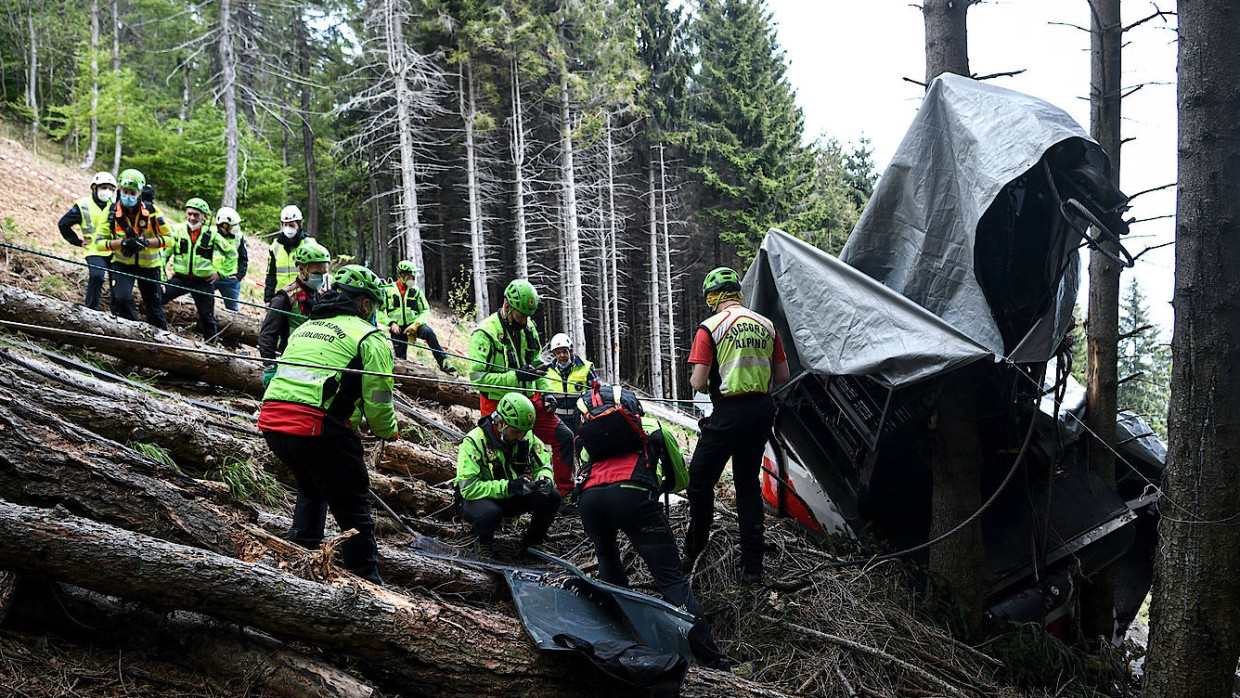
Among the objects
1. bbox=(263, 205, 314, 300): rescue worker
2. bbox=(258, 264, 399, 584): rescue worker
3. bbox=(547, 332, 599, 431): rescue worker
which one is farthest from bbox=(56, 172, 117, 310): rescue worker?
bbox=(258, 264, 399, 584): rescue worker

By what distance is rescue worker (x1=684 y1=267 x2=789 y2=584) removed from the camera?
4.62 m

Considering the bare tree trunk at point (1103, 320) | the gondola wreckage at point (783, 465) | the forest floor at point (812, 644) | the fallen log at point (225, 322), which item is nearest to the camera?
the forest floor at point (812, 644)

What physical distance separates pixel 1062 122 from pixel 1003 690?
325 centimetres

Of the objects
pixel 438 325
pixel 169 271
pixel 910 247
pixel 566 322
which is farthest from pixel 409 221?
pixel 910 247

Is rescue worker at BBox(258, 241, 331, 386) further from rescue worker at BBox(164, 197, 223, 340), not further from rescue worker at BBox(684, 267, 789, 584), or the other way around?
rescue worker at BBox(684, 267, 789, 584)

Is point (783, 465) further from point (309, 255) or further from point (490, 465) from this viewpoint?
point (309, 255)

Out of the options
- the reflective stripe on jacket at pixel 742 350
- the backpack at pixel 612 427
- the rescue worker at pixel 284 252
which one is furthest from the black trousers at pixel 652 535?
the rescue worker at pixel 284 252

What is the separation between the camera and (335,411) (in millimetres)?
3926

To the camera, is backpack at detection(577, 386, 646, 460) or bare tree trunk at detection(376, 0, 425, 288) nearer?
backpack at detection(577, 386, 646, 460)

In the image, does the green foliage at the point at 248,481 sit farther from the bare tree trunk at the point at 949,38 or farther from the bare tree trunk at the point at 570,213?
the bare tree trunk at the point at 570,213

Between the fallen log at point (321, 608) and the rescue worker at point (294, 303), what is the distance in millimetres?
3436

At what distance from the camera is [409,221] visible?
17391mm

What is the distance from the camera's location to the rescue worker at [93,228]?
23.8 feet

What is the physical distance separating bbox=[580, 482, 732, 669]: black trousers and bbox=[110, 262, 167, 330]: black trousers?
551cm
